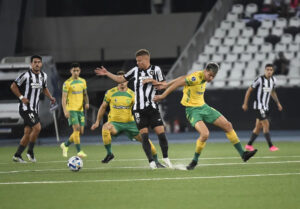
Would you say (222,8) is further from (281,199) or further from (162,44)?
(281,199)

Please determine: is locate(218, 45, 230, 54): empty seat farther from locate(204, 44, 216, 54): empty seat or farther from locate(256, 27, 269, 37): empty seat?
locate(256, 27, 269, 37): empty seat

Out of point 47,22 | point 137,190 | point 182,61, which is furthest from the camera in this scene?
point 47,22

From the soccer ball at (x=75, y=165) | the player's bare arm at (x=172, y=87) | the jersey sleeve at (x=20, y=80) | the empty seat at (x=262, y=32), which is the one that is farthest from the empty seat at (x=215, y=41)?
the soccer ball at (x=75, y=165)

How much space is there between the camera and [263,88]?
19609 mm

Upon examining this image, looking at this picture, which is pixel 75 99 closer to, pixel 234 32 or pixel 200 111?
pixel 200 111

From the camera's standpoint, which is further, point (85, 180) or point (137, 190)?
point (85, 180)

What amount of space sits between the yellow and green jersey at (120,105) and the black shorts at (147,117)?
6.23ft

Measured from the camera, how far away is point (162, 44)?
1436 inches

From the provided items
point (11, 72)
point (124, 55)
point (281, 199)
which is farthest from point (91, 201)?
point (124, 55)

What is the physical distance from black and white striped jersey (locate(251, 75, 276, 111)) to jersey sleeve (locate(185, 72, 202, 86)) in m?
6.16

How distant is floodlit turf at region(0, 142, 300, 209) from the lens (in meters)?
9.31

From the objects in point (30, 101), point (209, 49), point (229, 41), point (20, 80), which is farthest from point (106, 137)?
point (229, 41)

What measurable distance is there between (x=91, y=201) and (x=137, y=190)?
3.75 feet

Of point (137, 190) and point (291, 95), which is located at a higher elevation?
point (137, 190)
